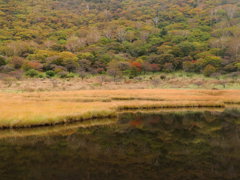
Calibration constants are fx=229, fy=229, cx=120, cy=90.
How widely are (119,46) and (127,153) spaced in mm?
113443

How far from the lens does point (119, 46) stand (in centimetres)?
12406

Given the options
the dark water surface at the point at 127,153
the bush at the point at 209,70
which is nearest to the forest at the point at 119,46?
the bush at the point at 209,70

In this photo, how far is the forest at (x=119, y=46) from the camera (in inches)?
3423

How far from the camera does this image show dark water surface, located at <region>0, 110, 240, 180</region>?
36.0ft

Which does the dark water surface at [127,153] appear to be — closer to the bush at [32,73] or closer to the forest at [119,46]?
the bush at [32,73]

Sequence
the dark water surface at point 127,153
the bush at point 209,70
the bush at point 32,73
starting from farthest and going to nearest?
the bush at point 209,70
the bush at point 32,73
the dark water surface at point 127,153

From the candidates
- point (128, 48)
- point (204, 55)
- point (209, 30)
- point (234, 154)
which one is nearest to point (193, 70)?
point (204, 55)

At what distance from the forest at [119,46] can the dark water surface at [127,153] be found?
200 ft

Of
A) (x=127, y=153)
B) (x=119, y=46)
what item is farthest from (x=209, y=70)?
(x=127, y=153)

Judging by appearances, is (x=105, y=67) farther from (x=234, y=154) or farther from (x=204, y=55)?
(x=234, y=154)

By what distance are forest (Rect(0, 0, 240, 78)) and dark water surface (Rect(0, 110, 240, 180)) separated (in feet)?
200

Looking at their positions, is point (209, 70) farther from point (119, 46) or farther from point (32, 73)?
point (32, 73)

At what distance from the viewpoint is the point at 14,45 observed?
110m

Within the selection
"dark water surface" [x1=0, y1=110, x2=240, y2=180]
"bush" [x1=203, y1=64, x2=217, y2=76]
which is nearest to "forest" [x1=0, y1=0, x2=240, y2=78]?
"bush" [x1=203, y1=64, x2=217, y2=76]
